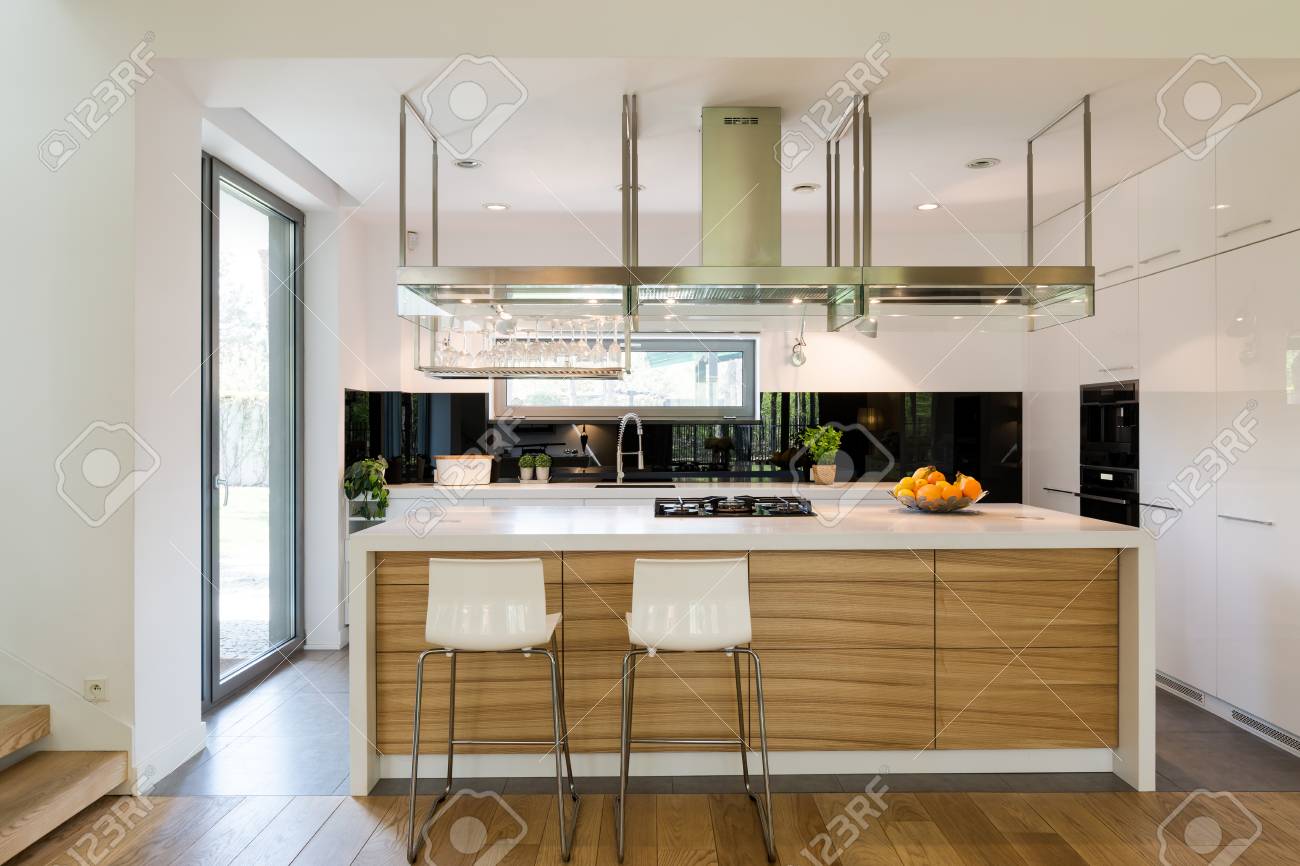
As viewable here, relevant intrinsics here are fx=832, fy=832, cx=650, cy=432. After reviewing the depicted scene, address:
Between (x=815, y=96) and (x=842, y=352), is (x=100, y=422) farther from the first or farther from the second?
(x=842, y=352)

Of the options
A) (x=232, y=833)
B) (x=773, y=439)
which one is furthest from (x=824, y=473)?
(x=232, y=833)

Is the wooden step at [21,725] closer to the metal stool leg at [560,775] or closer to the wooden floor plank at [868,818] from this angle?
the metal stool leg at [560,775]

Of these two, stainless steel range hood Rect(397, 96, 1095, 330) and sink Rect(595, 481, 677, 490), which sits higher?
stainless steel range hood Rect(397, 96, 1095, 330)

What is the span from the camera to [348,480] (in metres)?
4.89

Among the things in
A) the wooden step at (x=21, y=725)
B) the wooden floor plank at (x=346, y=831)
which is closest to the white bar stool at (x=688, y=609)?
the wooden floor plank at (x=346, y=831)

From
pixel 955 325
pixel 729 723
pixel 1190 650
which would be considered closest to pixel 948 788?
pixel 729 723

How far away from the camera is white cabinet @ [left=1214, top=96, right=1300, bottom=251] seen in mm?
3205

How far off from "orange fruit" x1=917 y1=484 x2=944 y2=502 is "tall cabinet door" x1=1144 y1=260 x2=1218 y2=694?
1219 millimetres

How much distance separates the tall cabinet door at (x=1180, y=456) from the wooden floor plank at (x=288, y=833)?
3.68 meters

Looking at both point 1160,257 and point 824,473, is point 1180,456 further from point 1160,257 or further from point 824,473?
point 824,473

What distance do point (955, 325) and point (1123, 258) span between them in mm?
1304

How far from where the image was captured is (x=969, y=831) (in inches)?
105

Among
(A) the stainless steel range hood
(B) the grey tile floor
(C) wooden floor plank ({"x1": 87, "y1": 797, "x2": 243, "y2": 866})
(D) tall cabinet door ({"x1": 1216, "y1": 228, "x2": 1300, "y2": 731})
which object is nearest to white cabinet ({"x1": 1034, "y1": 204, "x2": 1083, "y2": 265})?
(D) tall cabinet door ({"x1": 1216, "y1": 228, "x2": 1300, "y2": 731})

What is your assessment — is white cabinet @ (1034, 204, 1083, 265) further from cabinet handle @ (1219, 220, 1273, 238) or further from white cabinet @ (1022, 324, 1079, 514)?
cabinet handle @ (1219, 220, 1273, 238)
